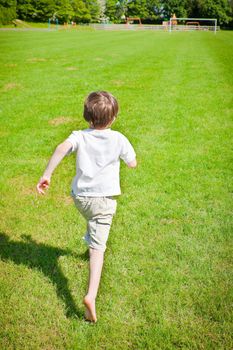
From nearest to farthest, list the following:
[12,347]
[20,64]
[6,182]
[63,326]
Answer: [12,347], [63,326], [6,182], [20,64]

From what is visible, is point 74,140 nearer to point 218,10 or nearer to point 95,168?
point 95,168

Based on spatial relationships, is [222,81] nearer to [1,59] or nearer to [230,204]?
[230,204]

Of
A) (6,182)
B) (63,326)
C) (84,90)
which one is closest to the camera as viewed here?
(63,326)

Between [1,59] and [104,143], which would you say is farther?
[1,59]

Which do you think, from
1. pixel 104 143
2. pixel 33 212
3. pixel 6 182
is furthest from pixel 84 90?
pixel 104 143

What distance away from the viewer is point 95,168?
119 inches

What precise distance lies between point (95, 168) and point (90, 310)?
120 centimetres

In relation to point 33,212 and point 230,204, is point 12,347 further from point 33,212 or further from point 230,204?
point 230,204

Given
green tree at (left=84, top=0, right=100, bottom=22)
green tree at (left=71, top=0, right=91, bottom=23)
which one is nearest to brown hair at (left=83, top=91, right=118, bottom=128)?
green tree at (left=71, top=0, right=91, bottom=23)

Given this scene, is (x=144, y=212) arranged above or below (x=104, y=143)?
below

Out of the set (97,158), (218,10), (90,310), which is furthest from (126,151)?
(218,10)

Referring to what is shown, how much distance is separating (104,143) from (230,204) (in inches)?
106

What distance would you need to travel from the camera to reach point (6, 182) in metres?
5.48

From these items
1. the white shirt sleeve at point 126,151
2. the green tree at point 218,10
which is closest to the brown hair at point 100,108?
the white shirt sleeve at point 126,151
